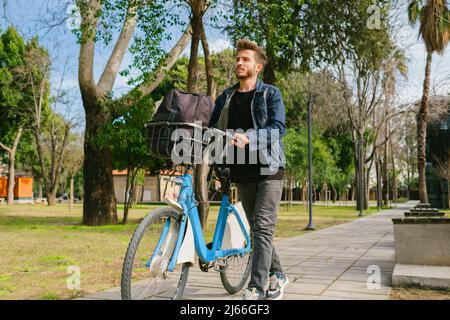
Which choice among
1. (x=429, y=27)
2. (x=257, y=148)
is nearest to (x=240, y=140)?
(x=257, y=148)

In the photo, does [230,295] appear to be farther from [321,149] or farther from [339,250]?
[321,149]

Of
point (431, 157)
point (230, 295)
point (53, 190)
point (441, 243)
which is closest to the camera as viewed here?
point (230, 295)

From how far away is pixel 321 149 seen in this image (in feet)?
127

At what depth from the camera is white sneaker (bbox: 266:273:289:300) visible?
12.5 feet

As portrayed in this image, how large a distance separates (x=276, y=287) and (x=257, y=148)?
123 centimetres

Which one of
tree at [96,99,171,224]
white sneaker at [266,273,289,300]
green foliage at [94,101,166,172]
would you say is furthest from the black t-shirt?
green foliage at [94,101,166,172]

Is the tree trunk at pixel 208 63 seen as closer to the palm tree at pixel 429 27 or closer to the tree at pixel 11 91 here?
the palm tree at pixel 429 27

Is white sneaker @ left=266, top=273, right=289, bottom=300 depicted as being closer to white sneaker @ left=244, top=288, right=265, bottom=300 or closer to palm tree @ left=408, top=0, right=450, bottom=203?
white sneaker @ left=244, top=288, right=265, bottom=300

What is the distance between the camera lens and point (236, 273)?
4.32 m

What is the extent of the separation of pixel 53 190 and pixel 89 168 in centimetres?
2415

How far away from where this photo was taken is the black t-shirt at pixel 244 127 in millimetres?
3719

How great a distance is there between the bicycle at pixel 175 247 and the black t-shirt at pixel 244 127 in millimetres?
199

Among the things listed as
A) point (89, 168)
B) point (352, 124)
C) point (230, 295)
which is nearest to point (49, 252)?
point (230, 295)

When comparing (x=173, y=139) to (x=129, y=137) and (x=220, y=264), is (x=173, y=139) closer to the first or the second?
(x=220, y=264)
